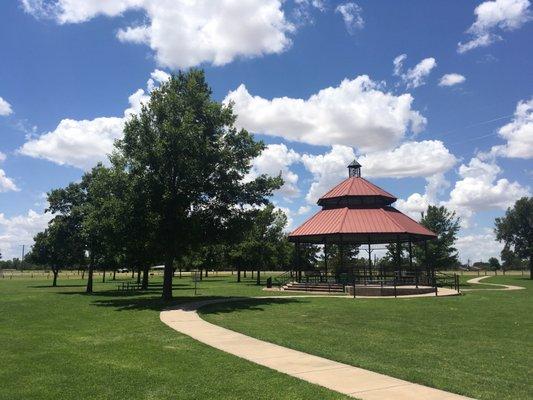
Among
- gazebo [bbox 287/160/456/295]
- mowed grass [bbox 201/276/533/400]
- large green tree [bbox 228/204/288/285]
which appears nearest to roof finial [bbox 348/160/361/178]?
gazebo [bbox 287/160/456/295]

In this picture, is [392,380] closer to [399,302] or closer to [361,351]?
[361,351]

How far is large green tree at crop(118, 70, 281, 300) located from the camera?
2677cm

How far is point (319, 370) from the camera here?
9.48m

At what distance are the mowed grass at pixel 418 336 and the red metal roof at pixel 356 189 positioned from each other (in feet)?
55.2

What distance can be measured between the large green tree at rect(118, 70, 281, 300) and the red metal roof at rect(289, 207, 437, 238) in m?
8.56

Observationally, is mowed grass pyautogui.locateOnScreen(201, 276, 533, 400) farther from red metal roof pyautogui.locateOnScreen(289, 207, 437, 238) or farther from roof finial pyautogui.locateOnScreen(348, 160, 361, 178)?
roof finial pyautogui.locateOnScreen(348, 160, 361, 178)

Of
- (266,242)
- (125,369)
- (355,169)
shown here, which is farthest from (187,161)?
(266,242)

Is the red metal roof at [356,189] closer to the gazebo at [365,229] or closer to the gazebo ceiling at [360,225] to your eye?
the gazebo at [365,229]

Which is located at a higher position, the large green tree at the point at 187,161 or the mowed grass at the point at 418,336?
the large green tree at the point at 187,161

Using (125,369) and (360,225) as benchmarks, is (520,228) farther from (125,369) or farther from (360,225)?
(125,369)

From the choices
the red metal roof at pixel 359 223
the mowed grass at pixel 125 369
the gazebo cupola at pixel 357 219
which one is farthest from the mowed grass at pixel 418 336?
the gazebo cupola at pixel 357 219

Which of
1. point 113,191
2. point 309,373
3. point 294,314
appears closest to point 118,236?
point 113,191

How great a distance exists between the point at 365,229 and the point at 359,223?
52.8 inches

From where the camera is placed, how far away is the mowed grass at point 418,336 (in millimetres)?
9016
